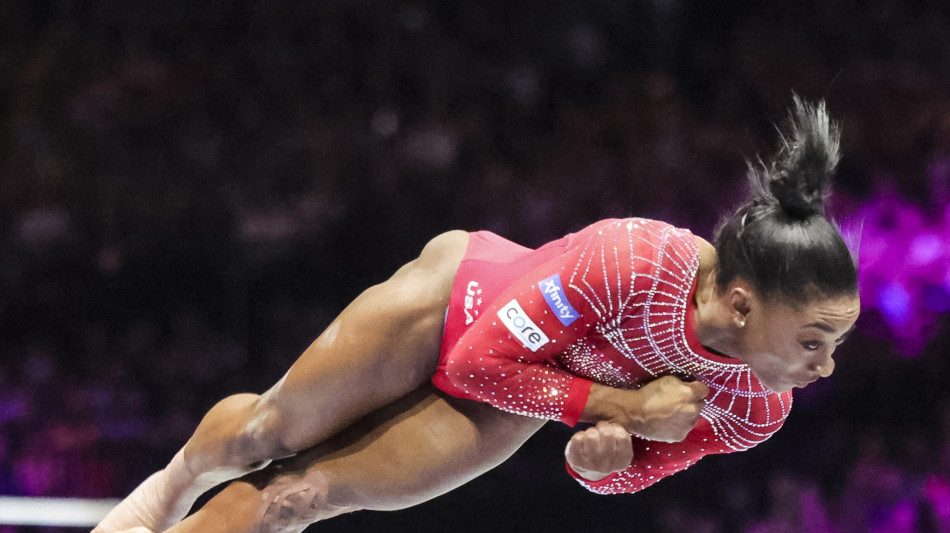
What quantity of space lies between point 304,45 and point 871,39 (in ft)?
4.49

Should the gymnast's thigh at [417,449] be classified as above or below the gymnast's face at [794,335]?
below

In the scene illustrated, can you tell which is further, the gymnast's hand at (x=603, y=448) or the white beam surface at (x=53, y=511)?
the white beam surface at (x=53, y=511)

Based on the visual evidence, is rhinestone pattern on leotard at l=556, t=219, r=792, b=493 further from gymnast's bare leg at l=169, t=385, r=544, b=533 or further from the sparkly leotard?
gymnast's bare leg at l=169, t=385, r=544, b=533

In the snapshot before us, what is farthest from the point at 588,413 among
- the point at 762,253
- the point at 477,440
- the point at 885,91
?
the point at 885,91

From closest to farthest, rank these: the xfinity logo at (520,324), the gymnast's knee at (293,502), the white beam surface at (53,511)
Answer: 1. the xfinity logo at (520,324)
2. the gymnast's knee at (293,502)
3. the white beam surface at (53,511)

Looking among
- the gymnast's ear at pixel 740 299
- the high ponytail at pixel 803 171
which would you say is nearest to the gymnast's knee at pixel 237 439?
the gymnast's ear at pixel 740 299

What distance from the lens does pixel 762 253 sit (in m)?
1.32

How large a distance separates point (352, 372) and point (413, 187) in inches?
41.2

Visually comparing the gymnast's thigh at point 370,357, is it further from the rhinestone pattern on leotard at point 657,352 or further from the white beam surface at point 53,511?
the white beam surface at point 53,511

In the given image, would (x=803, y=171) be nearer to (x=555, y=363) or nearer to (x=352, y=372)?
(x=555, y=363)

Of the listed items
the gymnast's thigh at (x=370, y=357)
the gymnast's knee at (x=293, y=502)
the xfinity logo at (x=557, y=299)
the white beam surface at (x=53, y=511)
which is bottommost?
the white beam surface at (x=53, y=511)

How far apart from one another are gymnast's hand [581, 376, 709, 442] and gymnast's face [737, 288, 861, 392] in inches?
4.4

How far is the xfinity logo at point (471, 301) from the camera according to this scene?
5.04 ft

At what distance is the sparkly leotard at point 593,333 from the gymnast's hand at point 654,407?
0.02 meters
